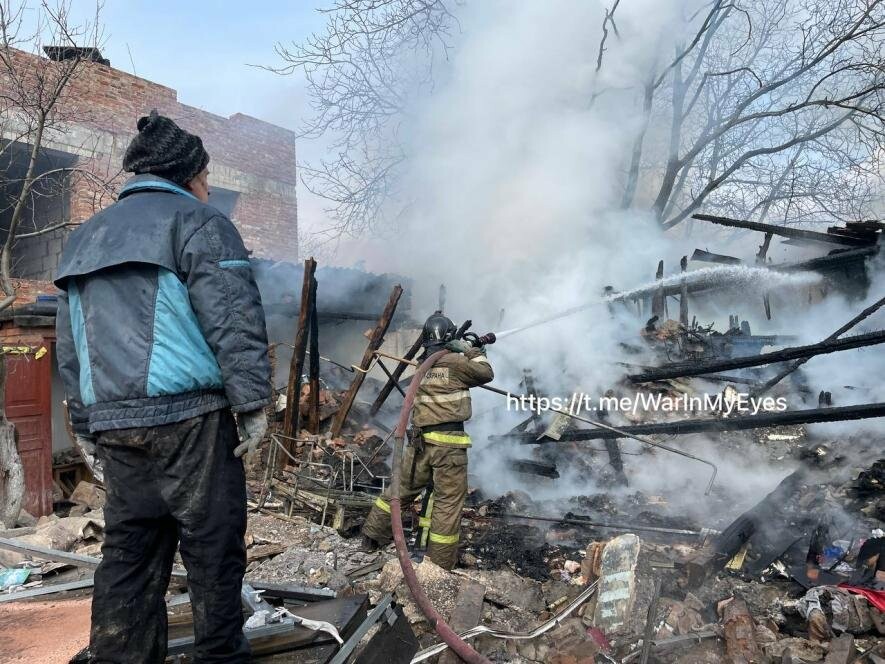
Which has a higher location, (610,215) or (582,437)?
(610,215)

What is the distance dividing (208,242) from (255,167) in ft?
42.2

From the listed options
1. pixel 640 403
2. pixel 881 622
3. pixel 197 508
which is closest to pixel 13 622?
pixel 197 508

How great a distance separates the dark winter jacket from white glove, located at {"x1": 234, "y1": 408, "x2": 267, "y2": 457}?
2.6 inches

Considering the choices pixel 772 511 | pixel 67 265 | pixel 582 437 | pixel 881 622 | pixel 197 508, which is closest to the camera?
pixel 197 508

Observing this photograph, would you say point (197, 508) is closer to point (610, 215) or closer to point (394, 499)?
point (394, 499)

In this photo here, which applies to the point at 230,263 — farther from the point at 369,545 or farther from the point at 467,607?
the point at 369,545

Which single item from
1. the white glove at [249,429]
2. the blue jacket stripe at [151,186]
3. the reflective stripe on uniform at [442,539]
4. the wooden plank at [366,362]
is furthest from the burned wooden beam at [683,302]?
the blue jacket stripe at [151,186]

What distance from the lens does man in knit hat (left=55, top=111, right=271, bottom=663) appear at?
1.96 m

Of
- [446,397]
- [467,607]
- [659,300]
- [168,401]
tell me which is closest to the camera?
[168,401]

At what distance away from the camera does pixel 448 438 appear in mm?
4555

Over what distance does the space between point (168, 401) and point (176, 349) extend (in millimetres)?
180

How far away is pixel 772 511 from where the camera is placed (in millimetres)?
4840

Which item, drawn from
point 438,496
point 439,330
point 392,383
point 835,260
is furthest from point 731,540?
point 835,260

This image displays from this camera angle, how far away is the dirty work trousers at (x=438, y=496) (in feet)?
14.2
